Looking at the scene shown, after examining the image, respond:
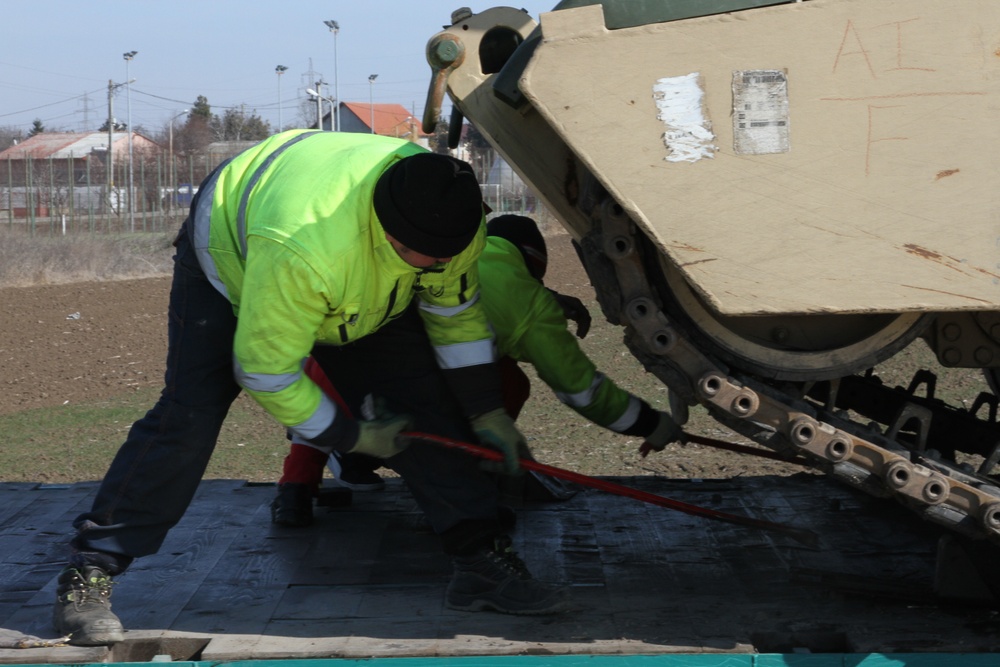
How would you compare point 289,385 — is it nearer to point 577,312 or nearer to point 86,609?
point 86,609

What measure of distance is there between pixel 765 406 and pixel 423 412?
1152 millimetres

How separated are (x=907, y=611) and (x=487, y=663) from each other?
4.13ft

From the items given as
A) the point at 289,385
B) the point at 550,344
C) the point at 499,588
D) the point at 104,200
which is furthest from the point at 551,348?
the point at 104,200

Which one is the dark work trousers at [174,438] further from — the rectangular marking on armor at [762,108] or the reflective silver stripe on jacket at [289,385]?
the rectangular marking on armor at [762,108]

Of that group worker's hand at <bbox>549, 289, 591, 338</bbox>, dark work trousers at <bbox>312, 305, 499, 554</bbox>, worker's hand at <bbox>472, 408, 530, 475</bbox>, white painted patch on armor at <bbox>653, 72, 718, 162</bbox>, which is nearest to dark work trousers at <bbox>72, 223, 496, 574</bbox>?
dark work trousers at <bbox>312, 305, 499, 554</bbox>

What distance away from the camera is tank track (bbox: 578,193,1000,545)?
2.89 meters

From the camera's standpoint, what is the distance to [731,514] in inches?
169

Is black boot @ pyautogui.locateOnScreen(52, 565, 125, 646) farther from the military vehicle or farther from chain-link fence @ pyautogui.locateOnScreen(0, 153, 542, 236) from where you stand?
chain-link fence @ pyautogui.locateOnScreen(0, 153, 542, 236)

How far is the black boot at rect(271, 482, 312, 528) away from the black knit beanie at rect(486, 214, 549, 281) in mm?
1176

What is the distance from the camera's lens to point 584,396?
3748 millimetres

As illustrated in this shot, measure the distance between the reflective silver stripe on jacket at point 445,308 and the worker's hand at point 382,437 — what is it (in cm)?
33

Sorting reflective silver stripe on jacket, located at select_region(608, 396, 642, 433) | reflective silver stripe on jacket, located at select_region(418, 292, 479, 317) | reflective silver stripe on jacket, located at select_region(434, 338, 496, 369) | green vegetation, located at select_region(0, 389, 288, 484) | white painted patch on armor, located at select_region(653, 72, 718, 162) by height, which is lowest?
green vegetation, located at select_region(0, 389, 288, 484)

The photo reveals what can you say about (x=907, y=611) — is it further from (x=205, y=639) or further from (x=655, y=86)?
(x=205, y=639)

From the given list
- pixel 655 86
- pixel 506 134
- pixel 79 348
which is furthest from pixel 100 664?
pixel 79 348
